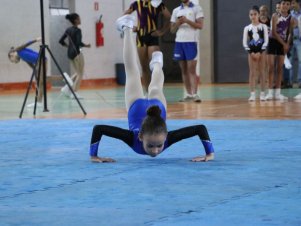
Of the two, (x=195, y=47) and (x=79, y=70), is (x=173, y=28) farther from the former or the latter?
(x=79, y=70)

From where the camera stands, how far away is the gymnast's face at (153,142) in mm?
5301

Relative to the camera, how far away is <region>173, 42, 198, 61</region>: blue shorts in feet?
41.5

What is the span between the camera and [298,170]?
5.21 metres

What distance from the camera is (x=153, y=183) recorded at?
4.73 metres

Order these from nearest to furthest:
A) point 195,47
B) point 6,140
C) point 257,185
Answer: point 257,185 → point 6,140 → point 195,47

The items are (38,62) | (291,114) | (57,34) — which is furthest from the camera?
(57,34)

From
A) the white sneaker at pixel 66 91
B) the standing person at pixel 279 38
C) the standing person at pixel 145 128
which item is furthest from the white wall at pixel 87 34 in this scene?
the standing person at pixel 145 128

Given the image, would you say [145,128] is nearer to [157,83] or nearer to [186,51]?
[157,83]

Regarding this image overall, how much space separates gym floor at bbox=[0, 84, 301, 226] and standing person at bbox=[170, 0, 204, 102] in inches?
147

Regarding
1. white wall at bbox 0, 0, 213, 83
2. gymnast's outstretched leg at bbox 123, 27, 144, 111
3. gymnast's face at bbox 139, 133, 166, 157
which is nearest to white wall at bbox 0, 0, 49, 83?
white wall at bbox 0, 0, 213, 83

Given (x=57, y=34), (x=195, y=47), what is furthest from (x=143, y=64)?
(x=57, y=34)

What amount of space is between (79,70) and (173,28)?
8.71 feet

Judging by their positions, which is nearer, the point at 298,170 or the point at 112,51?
the point at 298,170

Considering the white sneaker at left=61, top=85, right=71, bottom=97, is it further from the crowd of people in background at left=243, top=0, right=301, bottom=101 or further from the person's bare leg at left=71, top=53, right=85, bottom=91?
the crowd of people in background at left=243, top=0, right=301, bottom=101
